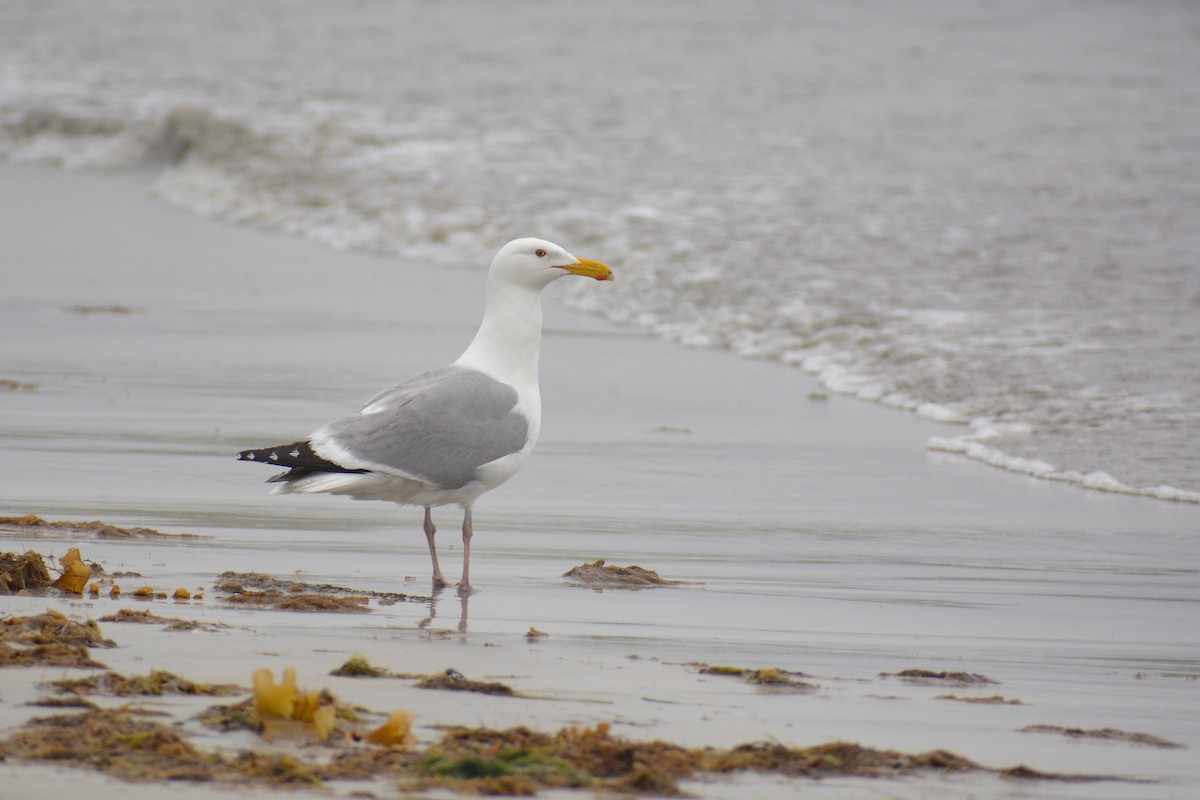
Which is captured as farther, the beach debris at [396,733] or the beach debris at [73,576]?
the beach debris at [73,576]

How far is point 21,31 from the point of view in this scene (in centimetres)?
2595

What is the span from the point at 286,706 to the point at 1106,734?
1812 mm

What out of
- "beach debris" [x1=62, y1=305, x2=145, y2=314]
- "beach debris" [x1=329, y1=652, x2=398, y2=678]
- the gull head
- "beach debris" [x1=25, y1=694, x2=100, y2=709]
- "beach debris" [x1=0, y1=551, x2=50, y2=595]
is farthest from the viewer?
"beach debris" [x1=62, y1=305, x2=145, y2=314]

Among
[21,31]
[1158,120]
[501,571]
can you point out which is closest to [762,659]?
[501,571]

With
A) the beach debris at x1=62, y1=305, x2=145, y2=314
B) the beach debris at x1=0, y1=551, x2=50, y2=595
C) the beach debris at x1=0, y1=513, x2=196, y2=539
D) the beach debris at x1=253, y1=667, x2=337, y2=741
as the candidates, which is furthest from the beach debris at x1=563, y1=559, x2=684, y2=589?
the beach debris at x1=62, y1=305, x2=145, y2=314

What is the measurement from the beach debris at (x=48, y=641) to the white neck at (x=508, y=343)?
6.72ft

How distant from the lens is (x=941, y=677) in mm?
4070

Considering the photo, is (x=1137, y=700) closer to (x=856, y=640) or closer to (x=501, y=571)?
(x=856, y=640)

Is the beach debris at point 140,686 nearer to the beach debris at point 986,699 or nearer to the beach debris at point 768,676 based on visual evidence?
the beach debris at point 768,676

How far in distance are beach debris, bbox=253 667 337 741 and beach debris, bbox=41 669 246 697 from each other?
26 cm

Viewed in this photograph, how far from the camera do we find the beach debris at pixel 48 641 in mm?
3585

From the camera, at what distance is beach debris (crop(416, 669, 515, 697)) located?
3.67 meters

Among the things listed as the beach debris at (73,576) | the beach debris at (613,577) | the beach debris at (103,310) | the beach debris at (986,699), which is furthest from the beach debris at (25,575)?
the beach debris at (103,310)

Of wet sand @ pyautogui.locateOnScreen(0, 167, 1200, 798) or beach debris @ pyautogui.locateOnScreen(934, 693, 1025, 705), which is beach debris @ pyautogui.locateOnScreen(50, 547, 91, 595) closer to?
wet sand @ pyautogui.locateOnScreen(0, 167, 1200, 798)
